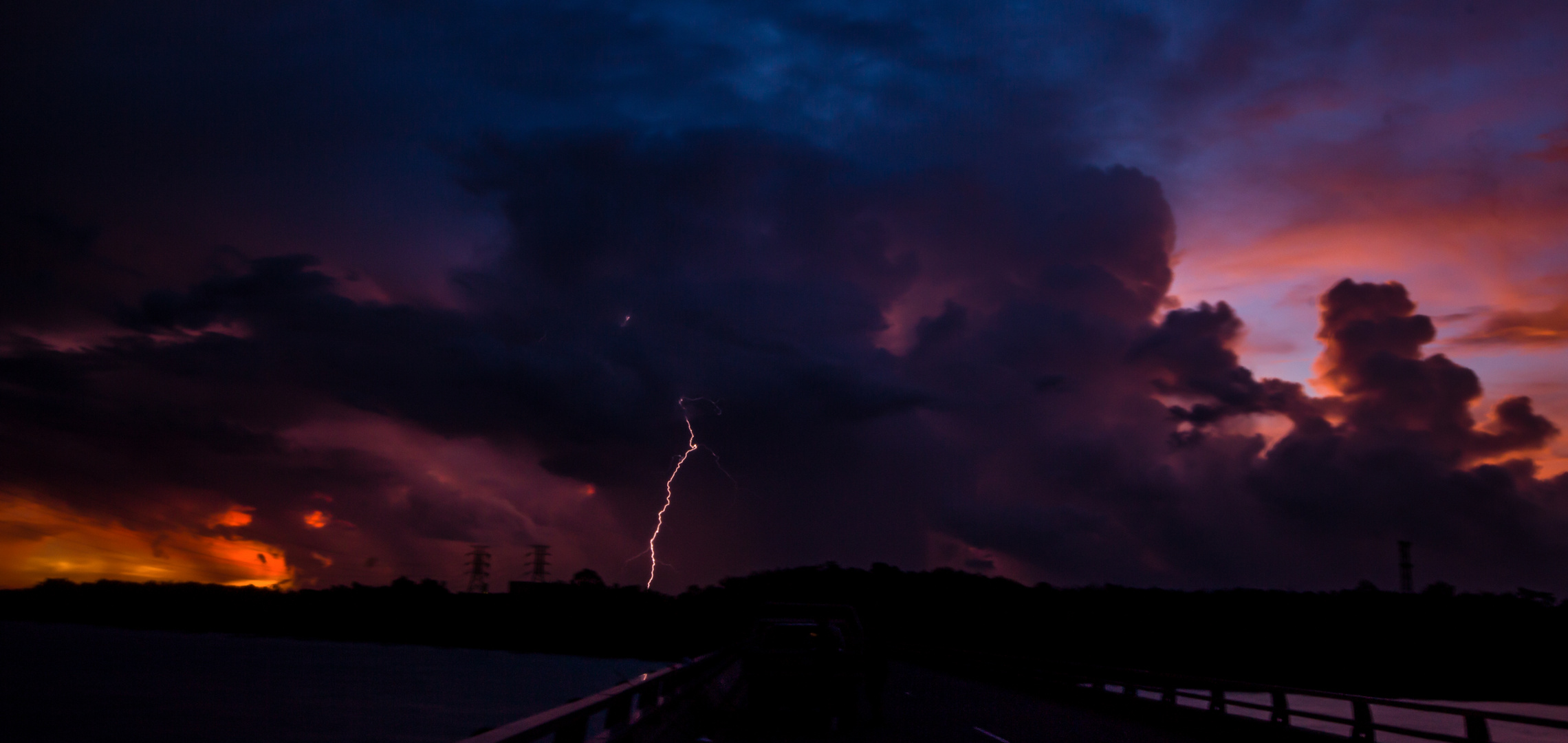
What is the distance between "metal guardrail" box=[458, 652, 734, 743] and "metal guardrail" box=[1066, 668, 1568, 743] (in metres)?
9.84

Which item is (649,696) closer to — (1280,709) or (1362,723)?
(1362,723)

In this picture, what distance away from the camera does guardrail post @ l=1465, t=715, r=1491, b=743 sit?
13750 millimetres

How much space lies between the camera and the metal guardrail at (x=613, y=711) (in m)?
6.49

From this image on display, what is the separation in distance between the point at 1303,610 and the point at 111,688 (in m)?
160

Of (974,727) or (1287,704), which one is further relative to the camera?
(1287,704)

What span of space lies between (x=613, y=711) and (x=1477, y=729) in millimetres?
11219

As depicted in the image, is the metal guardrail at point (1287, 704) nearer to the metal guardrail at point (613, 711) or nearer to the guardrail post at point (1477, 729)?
the guardrail post at point (1477, 729)

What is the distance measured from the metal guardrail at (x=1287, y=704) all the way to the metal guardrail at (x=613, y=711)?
32.3 feet

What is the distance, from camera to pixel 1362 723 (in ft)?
53.9

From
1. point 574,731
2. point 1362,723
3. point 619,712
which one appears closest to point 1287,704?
point 1362,723

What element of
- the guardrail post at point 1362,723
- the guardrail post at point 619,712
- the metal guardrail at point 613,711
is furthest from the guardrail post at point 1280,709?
the guardrail post at point 619,712

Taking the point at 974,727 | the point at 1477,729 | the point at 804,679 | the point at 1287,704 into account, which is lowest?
the point at 974,727

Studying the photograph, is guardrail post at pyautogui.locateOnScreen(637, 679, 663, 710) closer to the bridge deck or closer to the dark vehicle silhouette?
the bridge deck

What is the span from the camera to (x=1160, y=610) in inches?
5261
